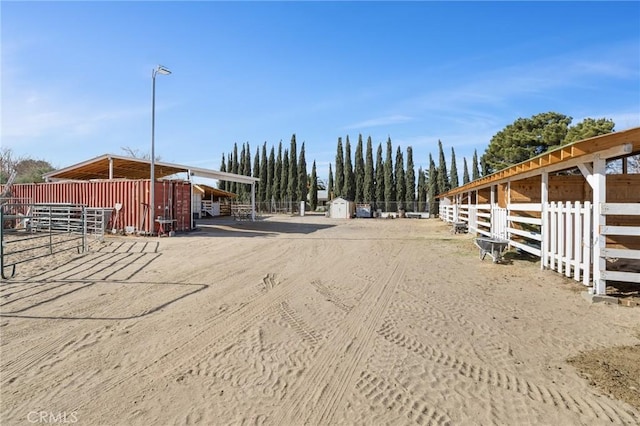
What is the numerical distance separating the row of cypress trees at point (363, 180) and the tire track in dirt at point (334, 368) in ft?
150

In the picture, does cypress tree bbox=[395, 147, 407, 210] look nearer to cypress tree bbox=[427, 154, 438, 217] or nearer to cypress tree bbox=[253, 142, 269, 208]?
cypress tree bbox=[427, 154, 438, 217]

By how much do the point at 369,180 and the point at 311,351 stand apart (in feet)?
164

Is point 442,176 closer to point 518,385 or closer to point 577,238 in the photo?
point 577,238

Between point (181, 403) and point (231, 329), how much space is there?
1683 mm

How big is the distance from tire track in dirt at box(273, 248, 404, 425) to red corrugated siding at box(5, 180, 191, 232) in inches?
575

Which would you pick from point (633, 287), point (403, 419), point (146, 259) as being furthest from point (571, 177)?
point (146, 259)

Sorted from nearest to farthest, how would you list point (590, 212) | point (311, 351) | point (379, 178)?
point (311, 351)
point (590, 212)
point (379, 178)

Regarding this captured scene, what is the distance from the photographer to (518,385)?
3.29 metres

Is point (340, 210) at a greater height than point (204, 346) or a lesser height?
greater

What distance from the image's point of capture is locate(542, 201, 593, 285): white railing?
6.53 metres

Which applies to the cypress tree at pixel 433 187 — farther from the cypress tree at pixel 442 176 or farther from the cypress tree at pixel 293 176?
the cypress tree at pixel 293 176

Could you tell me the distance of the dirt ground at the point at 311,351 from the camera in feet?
9.51

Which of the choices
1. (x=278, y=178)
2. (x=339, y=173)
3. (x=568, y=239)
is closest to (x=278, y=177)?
(x=278, y=178)

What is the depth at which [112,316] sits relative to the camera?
509 centimetres
